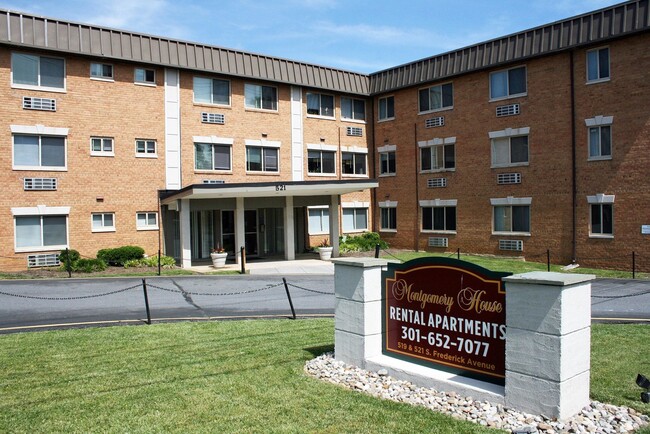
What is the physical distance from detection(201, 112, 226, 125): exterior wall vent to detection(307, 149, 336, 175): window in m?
5.57

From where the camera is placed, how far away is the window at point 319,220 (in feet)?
106

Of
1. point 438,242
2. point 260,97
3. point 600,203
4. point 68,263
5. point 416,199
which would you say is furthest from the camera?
point 416,199

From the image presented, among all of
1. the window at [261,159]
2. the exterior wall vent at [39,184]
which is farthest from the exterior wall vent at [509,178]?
the exterior wall vent at [39,184]

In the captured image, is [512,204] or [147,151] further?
[512,204]

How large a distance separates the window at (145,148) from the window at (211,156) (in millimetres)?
2180

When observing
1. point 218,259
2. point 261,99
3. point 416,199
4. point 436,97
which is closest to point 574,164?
point 436,97

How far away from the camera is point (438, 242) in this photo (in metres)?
30.9

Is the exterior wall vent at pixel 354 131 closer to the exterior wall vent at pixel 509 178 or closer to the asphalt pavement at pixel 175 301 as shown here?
the exterior wall vent at pixel 509 178

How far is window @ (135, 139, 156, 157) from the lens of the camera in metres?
26.4

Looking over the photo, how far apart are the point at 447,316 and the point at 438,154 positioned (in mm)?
24026

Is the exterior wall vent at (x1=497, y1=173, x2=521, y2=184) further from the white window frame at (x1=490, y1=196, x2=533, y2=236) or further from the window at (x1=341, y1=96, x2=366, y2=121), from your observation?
the window at (x1=341, y1=96, x2=366, y2=121)

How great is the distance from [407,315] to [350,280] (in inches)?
42.7

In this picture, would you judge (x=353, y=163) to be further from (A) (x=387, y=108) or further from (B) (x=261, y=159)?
(B) (x=261, y=159)

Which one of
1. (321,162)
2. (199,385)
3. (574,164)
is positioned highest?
(321,162)
